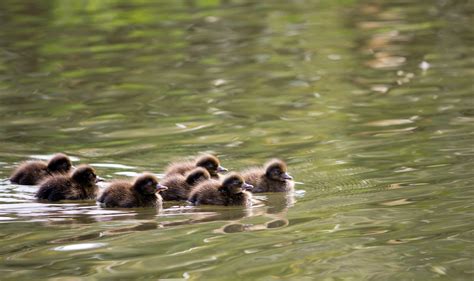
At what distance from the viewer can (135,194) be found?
9.03 meters

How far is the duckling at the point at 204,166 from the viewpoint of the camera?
32.0 ft

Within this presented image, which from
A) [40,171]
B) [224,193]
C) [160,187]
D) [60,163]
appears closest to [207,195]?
[224,193]

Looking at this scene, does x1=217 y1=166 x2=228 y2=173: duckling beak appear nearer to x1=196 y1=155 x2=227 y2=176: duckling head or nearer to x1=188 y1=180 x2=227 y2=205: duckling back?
x1=196 y1=155 x2=227 y2=176: duckling head

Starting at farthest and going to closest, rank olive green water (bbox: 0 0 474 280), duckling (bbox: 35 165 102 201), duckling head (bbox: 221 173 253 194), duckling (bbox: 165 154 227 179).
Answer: duckling (bbox: 165 154 227 179)
duckling (bbox: 35 165 102 201)
duckling head (bbox: 221 173 253 194)
olive green water (bbox: 0 0 474 280)

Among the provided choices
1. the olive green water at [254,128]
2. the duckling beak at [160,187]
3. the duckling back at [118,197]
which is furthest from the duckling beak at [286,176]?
the duckling back at [118,197]

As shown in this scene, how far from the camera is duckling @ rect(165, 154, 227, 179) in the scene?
32.0ft

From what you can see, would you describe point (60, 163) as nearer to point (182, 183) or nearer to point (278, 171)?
point (182, 183)

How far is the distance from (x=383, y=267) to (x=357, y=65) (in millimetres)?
8909

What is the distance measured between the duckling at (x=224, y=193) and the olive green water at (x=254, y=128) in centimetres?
12

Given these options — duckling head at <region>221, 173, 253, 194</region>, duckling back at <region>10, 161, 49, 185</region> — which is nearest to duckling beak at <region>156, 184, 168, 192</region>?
duckling head at <region>221, 173, 253, 194</region>

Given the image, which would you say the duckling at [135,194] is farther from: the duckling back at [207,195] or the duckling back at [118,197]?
the duckling back at [207,195]

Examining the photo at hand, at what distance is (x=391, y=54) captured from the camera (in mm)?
16172

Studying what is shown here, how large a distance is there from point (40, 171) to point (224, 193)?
1716mm

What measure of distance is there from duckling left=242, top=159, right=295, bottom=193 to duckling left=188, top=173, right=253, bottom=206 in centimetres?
47
